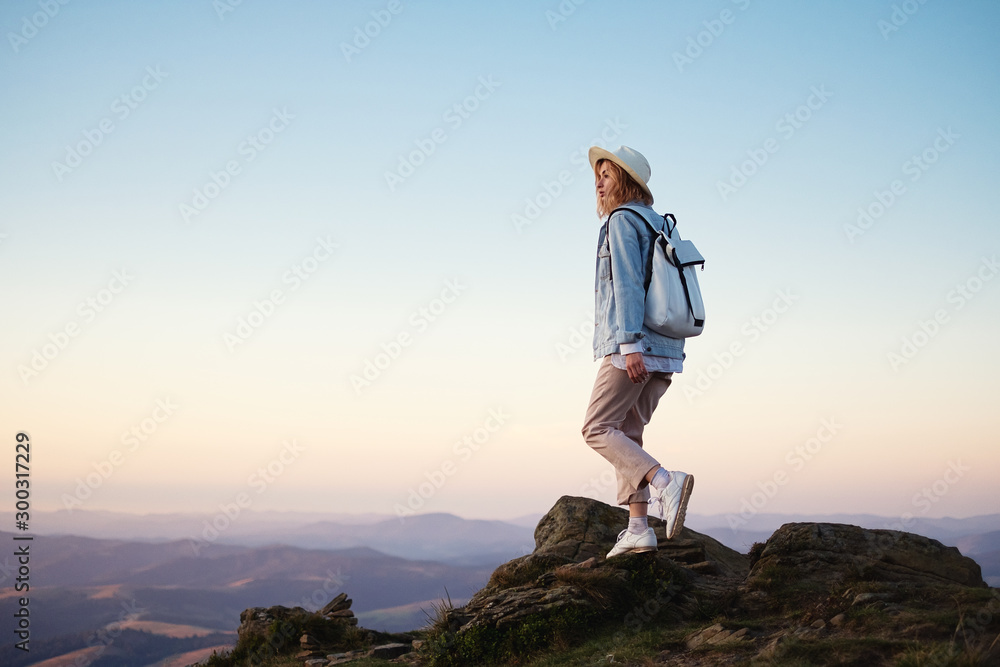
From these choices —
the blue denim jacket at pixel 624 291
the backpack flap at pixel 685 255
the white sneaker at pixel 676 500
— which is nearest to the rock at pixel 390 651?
the white sneaker at pixel 676 500

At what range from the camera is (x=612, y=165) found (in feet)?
26.0

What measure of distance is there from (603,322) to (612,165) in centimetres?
172

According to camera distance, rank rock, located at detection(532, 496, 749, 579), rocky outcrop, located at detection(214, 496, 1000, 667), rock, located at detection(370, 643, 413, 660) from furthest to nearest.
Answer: rock, located at detection(532, 496, 749, 579) → rock, located at detection(370, 643, 413, 660) → rocky outcrop, located at detection(214, 496, 1000, 667)

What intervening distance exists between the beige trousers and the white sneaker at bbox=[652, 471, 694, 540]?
0.27 meters

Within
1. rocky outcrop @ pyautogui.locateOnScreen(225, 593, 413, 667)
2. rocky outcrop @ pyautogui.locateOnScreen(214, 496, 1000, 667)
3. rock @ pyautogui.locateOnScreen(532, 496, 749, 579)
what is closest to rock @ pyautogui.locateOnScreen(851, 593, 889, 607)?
rocky outcrop @ pyautogui.locateOnScreen(214, 496, 1000, 667)

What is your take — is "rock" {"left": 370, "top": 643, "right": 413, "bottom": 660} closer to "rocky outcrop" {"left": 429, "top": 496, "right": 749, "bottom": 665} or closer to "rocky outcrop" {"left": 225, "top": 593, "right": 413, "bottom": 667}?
"rocky outcrop" {"left": 225, "top": 593, "right": 413, "bottom": 667}

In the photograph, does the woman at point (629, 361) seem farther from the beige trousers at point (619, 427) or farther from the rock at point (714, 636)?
the rock at point (714, 636)

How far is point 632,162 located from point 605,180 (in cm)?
37

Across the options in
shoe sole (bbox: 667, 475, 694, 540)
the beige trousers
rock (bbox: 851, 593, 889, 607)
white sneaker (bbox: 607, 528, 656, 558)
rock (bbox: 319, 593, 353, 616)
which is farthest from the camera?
rock (bbox: 319, 593, 353, 616)

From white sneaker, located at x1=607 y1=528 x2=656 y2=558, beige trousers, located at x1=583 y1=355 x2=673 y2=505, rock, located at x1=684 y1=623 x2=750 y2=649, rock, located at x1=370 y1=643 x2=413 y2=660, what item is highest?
beige trousers, located at x1=583 y1=355 x2=673 y2=505

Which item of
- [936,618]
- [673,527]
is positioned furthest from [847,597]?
[673,527]

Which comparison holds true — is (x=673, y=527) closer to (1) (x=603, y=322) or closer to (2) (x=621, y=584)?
(2) (x=621, y=584)

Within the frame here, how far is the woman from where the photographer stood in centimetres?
711

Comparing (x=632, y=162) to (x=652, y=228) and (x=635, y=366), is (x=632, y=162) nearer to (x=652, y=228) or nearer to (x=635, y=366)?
(x=652, y=228)
